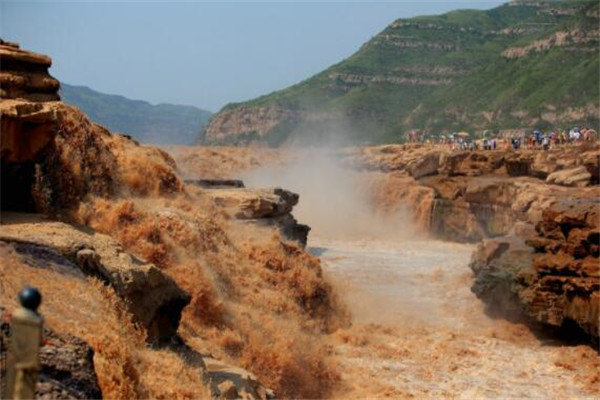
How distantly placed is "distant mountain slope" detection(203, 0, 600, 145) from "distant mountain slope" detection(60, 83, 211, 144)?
34.7ft

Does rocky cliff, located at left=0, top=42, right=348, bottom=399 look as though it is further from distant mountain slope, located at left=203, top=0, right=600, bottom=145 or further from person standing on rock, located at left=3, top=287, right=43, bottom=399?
distant mountain slope, located at left=203, top=0, right=600, bottom=145

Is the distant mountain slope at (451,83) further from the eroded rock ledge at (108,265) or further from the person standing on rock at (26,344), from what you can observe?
the person standing on rock at (26,344)

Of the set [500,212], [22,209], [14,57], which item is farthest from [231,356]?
[500,212]

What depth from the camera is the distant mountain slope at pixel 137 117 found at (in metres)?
102

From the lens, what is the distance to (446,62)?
11081cm

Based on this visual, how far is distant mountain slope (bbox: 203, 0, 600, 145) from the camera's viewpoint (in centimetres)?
6975

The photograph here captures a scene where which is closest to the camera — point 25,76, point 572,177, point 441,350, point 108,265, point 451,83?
point 108,265

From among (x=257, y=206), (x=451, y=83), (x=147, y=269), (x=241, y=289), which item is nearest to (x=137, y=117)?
(x=451, y=83)

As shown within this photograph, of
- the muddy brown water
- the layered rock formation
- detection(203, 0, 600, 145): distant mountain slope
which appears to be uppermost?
detection(203, 0, 600, 145): distant mountain slope

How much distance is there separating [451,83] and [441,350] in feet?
303

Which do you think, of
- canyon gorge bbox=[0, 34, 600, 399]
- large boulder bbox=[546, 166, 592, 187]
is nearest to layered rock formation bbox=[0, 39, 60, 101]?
canyon gorge bbox=[0, 34, 600, 399]

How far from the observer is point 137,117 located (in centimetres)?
11981

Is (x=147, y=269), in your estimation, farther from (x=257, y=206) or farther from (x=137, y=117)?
(x=137, y=117)

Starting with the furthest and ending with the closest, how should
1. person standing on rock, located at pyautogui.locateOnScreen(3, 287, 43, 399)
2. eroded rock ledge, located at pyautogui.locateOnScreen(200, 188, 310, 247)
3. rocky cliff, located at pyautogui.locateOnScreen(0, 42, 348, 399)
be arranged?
eroded rock ledge, located at pyautogui.locateOnScreen(200, 188, 310, 247), rocky cliff, located at pyautogui.locateOnScreen(0, 42, 348, 399), person standing on rock, located at pyautogui.locateOnScreen(3, 287, 43, 399)
